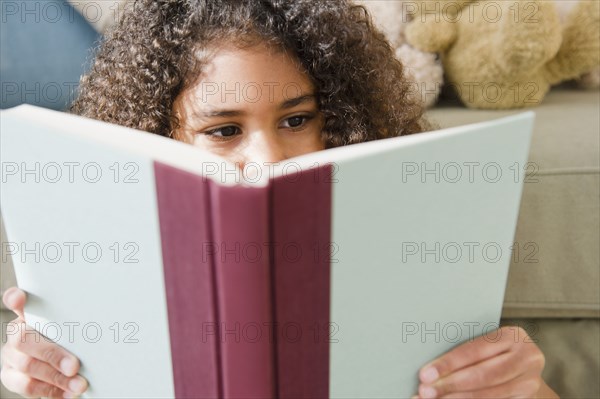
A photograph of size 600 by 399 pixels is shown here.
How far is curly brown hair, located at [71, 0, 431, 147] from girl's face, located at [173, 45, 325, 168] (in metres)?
0.03

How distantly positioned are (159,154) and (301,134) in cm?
43

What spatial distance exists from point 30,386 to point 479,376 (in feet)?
1.50

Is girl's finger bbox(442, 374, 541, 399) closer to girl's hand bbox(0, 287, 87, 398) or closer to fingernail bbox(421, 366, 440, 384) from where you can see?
fingernail bbox(421, 366, 440, 384)

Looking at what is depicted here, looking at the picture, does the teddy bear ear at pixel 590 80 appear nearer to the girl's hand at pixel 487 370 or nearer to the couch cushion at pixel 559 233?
the couch cushion at pixel 559 233

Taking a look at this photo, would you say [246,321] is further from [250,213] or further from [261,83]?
[261,83]

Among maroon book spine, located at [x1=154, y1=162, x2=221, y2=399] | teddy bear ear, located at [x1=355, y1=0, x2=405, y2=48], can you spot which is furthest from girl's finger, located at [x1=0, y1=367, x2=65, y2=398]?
teddy bear ear, located at [x1=355, y1=0, x2=405, y2=48]

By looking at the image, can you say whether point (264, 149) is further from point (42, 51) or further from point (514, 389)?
point (42, 51)

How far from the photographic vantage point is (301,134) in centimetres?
79

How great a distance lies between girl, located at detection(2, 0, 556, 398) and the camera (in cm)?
60

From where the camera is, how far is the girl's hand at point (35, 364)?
0.54 m

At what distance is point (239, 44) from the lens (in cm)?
78

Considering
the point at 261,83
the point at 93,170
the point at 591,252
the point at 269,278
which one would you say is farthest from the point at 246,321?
the point at 591,252

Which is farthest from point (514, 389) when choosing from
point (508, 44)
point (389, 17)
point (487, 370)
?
point (389, 17)

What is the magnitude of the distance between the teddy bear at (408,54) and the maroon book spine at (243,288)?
0.89 m
